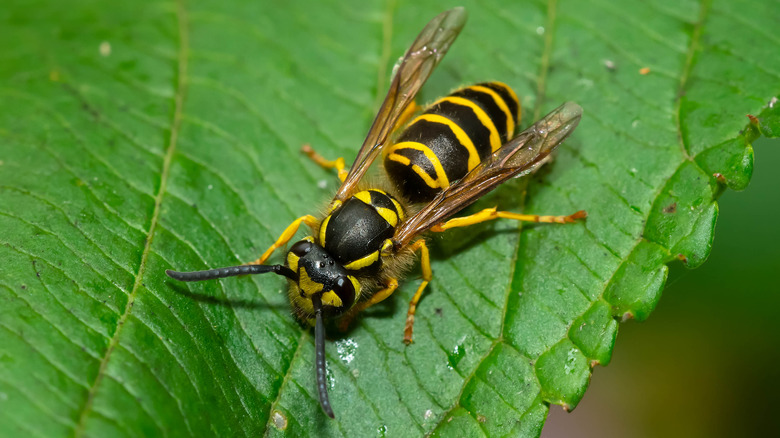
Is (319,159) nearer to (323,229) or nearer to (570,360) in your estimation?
(323,229)

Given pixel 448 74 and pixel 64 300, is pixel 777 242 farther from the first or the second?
pixel 64 300

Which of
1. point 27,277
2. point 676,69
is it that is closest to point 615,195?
point 676,69

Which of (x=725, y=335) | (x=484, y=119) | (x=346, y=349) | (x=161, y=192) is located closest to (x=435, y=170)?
(x=484, y=119)

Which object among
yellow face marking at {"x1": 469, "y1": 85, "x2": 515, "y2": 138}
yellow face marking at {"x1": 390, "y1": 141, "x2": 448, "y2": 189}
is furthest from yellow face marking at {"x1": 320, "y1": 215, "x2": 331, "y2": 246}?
yellow face marking at {"x1": 469, "y1": 85, "x2": 515, "y2": 138}

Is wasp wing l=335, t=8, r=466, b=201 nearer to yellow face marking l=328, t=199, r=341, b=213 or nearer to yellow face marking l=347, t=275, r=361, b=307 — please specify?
yellow face marking l=328, t=199, r=341, b=213

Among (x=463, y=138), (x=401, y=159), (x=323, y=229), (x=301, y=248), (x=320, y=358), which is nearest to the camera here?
(x=320, y=358)

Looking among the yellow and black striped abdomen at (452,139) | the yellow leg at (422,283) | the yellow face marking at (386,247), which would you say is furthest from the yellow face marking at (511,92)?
the yellow face marking at (386,247)
